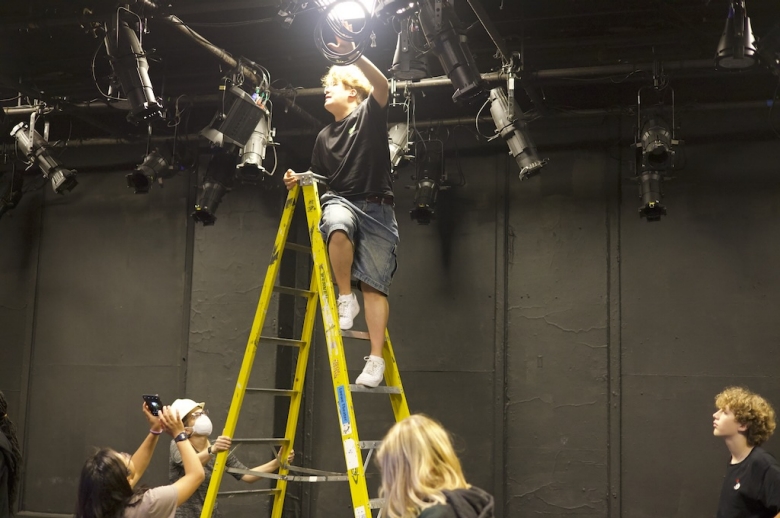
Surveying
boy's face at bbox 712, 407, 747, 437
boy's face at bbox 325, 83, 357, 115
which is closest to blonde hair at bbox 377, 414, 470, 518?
boy's face at bbox 712, 407, 747, 437

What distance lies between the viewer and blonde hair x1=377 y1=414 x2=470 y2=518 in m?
2.06

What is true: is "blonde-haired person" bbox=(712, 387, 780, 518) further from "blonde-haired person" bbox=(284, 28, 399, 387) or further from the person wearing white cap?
the person wearing white cap

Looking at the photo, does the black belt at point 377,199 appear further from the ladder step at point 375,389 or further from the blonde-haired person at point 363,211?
the ladder step at point 375,389

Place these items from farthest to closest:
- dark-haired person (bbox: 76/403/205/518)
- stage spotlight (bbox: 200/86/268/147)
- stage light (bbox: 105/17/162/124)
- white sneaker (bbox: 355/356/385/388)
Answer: stage spotlight (bbox: 200/86/268/147), stage light (bbox: 105/17/162/124), white sneaker (bbox: 355/356/385/388), dark-haired person (bbox: 76/403/205/518)

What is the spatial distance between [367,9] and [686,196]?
275cm

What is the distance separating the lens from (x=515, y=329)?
5.79m

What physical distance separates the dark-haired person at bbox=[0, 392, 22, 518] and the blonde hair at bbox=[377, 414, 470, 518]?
162 centimetres

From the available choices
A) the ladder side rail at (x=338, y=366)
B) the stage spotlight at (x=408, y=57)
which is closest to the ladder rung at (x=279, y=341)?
the ladder side rail at (x=338, y=366)

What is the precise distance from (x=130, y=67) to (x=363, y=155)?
1585mm

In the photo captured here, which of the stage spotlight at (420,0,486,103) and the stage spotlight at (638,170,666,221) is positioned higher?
the stage spotlight at (420,0,486,103)

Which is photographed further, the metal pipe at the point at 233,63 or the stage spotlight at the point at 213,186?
the stage spotlight at the point at 213,186

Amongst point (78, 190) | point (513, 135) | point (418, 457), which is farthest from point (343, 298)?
point (78, 190)

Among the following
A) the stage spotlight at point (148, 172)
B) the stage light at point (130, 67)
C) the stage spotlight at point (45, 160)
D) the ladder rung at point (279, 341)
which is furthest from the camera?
the stage spotlight at point (45, 160)

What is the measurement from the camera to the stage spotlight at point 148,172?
18.5 ft
